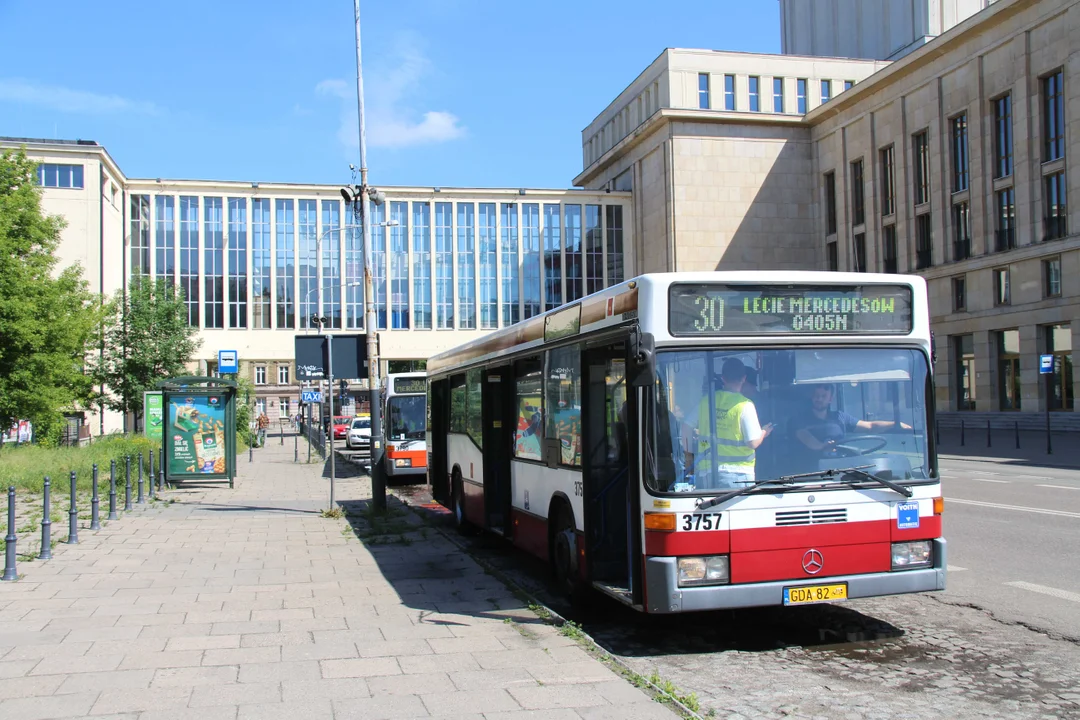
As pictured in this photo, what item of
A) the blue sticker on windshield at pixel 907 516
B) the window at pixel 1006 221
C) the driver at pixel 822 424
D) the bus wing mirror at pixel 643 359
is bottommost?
the blue sticker on windshield at pixel 907 516

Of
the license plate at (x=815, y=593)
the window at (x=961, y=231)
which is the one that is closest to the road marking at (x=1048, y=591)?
the license plate at (x=815, y=593)

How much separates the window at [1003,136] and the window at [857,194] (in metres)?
14.3

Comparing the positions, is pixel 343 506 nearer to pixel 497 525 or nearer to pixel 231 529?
pixel 231 529

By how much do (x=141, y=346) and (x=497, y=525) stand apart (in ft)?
105

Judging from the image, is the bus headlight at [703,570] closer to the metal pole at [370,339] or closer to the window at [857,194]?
the metal pole at [370,339]

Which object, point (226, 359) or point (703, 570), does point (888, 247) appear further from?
point (703, 570)

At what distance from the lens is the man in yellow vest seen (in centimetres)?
666

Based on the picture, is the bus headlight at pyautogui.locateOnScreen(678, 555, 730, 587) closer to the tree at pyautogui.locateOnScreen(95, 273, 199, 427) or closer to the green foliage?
the green foliage

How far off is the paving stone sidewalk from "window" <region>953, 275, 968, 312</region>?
43.9 metres

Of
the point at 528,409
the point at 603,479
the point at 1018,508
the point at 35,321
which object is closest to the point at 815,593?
the point at 603,479

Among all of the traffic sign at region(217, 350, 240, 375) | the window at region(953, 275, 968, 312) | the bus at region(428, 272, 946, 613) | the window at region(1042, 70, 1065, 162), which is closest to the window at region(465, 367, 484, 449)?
the bus at region(428, 272, 946, 613)

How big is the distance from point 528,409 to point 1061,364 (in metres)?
40.9

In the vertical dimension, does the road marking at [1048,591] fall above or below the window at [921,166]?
below

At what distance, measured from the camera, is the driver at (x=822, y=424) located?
6.80 metres
